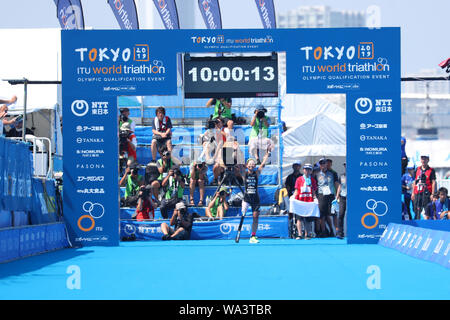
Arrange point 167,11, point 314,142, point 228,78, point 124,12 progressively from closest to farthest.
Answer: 1. point 228,78
2. point 124,12
3. point 314,142
4. point 167,11

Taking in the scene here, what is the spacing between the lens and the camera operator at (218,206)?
76.6 feet

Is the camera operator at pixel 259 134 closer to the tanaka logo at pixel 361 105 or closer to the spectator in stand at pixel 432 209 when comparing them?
the tanaka logo at pixel 361 105

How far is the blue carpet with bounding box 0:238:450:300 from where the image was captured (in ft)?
33.6

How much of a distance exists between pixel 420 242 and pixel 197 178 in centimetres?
937

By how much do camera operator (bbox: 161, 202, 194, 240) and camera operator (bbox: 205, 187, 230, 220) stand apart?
109 centimetres

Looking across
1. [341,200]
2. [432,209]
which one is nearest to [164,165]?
[341,200]

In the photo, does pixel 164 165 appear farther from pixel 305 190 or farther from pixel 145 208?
pixel 305 190

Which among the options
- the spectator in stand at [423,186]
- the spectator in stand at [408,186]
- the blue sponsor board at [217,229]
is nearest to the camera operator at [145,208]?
the blue sponsor board at [217,229]

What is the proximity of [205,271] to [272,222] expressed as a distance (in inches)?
374

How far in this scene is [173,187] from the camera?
23.7 m

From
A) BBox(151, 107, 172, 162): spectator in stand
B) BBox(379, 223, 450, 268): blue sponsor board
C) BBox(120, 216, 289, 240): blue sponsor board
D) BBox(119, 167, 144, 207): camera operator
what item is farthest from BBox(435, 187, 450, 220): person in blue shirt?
BBox(119, 167, 144, 207): camera operator

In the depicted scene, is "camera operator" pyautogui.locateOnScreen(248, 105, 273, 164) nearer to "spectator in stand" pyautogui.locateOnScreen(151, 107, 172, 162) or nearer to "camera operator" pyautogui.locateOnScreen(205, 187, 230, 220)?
"camera operator" pyautogui.locateOnScreen(205, 187, 230, 220)

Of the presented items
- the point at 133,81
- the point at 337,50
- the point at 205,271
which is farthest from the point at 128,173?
the point at 205,271
